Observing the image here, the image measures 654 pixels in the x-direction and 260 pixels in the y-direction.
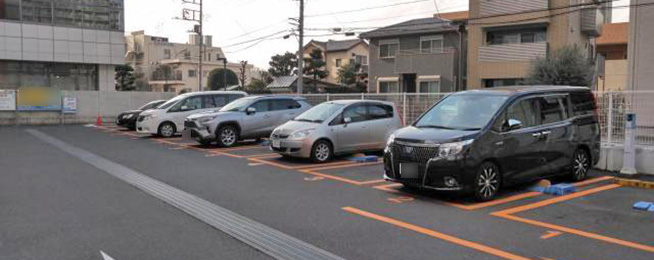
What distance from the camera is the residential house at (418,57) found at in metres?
29.6

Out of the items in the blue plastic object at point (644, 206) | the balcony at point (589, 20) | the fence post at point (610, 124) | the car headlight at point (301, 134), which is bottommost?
the blue plastic object at point (644, 206)

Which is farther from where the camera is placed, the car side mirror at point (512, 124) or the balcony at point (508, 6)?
the balcony at point (508, 6)

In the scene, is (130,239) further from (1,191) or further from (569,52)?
(569,52)

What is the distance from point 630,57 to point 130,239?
15.4m

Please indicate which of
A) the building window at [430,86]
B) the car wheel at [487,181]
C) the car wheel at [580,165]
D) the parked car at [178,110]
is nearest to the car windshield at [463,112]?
the car wheel at [487,181]

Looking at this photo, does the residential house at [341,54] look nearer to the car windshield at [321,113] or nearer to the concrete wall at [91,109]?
the concrete wall at [91,109]

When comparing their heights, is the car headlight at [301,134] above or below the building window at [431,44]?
below

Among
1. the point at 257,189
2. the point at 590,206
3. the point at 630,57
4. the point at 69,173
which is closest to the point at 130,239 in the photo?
the point at 257,189

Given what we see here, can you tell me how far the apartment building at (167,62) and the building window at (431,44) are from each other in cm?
3895

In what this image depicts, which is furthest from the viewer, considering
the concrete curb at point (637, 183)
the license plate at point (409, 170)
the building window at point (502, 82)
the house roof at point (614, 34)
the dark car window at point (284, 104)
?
the house roof at point (614, 34)

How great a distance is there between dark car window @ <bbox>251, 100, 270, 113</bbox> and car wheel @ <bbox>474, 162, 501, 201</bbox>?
904cm

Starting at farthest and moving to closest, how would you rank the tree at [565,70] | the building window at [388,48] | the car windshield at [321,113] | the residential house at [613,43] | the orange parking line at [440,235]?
the residential house at [613,43], the building window at [388,48], the tree at [565,70], the car windshield at [321,113], the orange parking line at [440,235]

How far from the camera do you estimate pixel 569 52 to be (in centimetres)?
2130

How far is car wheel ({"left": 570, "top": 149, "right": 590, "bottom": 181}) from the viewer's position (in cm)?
912
